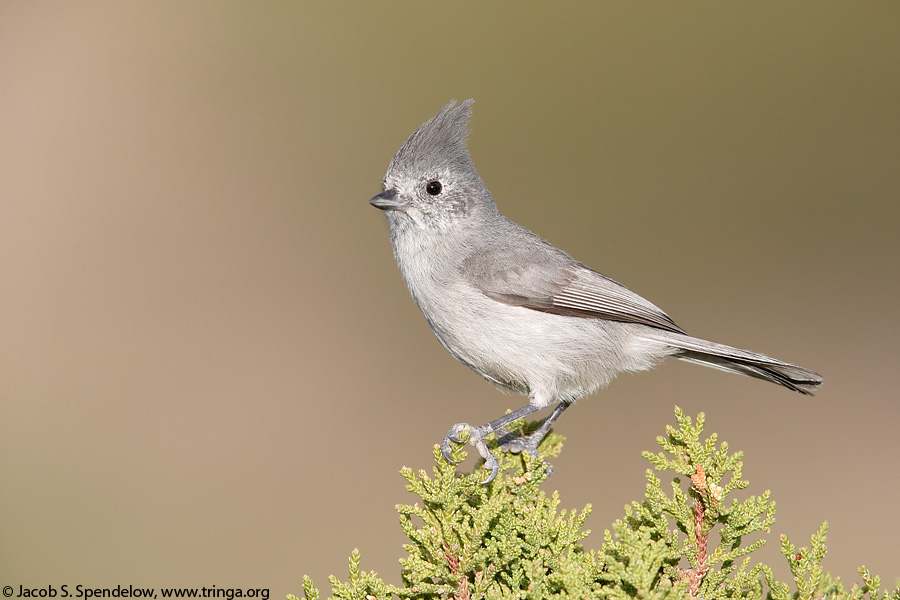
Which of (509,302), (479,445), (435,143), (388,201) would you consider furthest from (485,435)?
(435,143)

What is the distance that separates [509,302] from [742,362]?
768 mm

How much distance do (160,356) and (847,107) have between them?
13.1 feet

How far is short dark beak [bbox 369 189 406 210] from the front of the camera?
8.12ft

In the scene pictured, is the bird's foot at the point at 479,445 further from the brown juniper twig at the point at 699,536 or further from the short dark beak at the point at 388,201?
the short dark beak at the point at 388,201

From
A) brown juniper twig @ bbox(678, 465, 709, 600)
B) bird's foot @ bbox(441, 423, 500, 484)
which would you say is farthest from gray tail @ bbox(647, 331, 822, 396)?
brown juniper twig @ bbox(678, 465, 709, 600)

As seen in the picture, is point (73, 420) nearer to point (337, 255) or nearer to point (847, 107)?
point (337, 255)

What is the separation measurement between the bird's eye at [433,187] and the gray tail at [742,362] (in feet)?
2.91

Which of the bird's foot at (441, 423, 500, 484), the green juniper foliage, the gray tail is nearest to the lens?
the green juniper foliage

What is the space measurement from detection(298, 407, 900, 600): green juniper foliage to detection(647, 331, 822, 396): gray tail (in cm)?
76

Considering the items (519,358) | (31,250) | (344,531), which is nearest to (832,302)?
(519,358)

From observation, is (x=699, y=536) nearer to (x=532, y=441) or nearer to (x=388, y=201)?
(x=532, y=441)

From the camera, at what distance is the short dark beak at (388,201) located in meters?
→ 2.47

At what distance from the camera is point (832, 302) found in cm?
413

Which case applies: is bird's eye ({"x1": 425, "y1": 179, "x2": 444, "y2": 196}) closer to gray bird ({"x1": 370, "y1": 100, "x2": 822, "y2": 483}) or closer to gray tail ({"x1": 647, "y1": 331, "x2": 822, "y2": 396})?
gray bird ({"x1": 370, "y1": 100, "x2": 822, "y2": 483})
